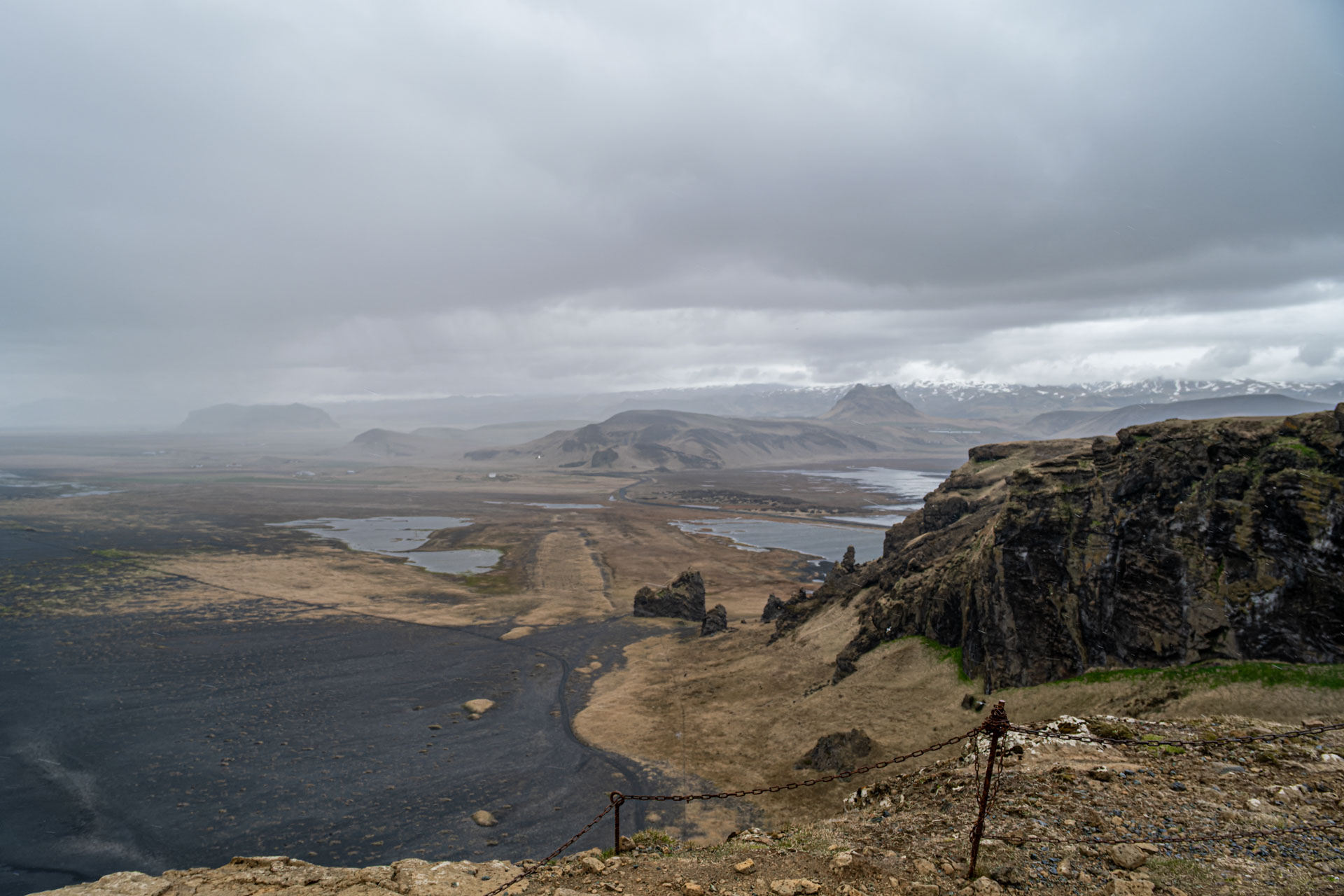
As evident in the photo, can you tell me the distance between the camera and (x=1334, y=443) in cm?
1866

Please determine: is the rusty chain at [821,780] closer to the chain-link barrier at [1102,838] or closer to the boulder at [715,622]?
the chain-link barrier at [1102,838]

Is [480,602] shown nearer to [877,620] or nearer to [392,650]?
[392,650]

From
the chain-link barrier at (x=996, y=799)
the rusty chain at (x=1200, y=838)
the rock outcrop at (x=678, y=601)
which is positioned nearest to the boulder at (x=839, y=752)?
the chain-link barrier at (x=996, y=799)

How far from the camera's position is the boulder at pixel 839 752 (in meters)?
22.6

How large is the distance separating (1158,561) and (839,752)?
13.0 m

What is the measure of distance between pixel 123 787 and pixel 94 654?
20119mm

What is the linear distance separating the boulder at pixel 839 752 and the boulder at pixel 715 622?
20479 millimetres

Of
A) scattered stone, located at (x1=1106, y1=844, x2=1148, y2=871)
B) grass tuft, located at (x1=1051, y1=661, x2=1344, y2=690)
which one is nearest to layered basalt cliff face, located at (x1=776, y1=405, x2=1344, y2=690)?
grass tuft, located at (x1=1051, y1=661, x2=1344, y2=690)

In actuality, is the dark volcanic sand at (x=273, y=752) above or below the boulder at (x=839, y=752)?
below

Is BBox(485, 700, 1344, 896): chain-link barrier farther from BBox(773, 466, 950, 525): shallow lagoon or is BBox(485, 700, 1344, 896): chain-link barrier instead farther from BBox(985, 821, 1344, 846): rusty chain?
BBox(773, 466, 950, 525): shallow lagoon

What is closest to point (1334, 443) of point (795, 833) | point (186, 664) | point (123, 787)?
point (795, 833)

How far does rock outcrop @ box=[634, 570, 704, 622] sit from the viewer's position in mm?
50562

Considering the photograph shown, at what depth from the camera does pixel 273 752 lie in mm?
26203

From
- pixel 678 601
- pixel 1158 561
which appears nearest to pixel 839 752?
pixel 1158 561
